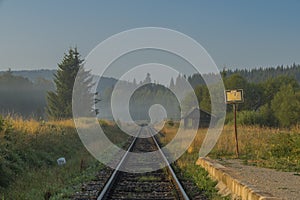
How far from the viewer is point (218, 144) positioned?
1741 cm

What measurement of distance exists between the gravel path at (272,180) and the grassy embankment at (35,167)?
4.05 m

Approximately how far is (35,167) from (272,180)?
23.1ft

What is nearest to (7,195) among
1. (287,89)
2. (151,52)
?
(151,52)

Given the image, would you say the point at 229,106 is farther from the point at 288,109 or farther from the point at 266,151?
the point at 266,151

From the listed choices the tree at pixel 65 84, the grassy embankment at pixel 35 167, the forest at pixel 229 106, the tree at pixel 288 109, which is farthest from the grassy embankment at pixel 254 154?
Result: the tree at pixel 288 109

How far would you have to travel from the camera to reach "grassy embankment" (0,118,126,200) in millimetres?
9086

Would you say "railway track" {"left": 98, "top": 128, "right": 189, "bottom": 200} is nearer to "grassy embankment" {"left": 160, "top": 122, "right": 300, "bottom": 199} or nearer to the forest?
"grassy embankment" {"left": 160, "top": 122, "right": 300, "bottom": 199}

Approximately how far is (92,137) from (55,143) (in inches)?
364

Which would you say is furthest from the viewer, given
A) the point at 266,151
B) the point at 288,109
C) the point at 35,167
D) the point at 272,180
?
the point at 288,109

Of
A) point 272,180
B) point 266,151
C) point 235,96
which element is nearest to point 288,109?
point 266,151

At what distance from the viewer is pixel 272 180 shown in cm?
950

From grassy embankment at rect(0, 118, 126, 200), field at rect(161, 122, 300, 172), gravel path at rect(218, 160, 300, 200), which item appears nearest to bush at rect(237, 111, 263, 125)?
field at rect(161, 122, 300, 172)

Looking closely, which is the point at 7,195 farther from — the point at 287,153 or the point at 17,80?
the point at 17,80

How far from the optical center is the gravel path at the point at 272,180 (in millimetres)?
7898
